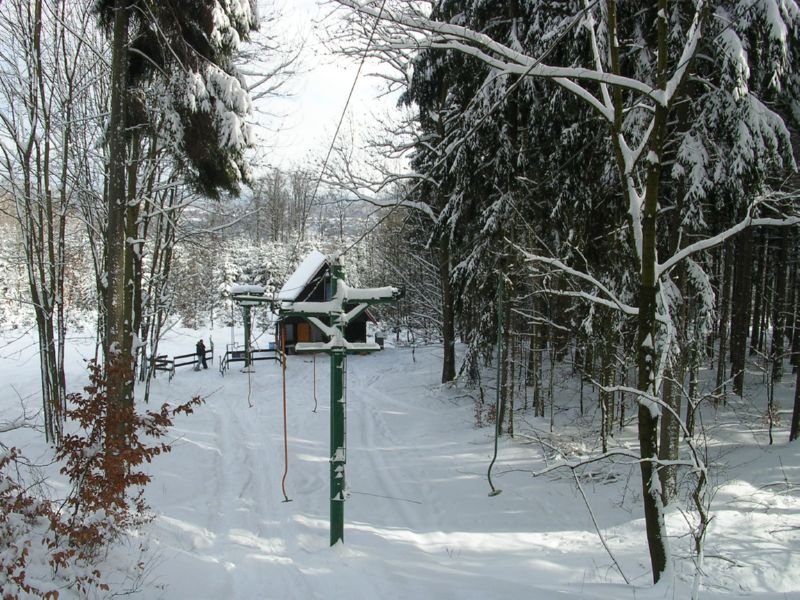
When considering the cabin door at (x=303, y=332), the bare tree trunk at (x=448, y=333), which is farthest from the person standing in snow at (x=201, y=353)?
the bare tree trunk at (x=448, y=333)

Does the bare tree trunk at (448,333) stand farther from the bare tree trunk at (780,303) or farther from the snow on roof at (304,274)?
the bare tree trunk at (780,303)

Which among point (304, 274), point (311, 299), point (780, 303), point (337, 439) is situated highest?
point (304, 274)

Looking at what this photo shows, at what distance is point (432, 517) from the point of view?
27.7 feet

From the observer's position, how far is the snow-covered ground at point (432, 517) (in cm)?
543

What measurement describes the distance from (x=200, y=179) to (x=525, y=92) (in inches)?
275

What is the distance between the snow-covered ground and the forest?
708 mm

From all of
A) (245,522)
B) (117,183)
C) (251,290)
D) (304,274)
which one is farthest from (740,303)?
(304,274)

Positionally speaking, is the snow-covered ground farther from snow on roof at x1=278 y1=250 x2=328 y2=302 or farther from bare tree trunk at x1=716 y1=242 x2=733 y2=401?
snow on roof at x1=278 y1=250 x2=328 y2=302

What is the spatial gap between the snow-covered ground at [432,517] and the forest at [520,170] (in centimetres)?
71

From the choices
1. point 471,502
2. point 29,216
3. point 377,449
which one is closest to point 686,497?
point 471,502

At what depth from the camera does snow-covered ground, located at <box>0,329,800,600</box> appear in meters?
5.43

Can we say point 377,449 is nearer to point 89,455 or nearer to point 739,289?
point 89,455

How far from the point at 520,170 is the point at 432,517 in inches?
306

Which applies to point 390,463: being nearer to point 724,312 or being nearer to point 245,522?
point 245,522
